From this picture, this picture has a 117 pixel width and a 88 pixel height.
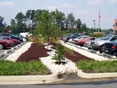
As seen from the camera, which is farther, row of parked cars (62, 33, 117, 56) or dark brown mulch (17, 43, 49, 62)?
row of parked cars (62, 33, 117, 56)

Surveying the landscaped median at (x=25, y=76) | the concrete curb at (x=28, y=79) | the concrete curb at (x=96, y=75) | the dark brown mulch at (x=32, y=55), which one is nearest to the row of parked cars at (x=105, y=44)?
the dark brown mulch at (x=32, y=55)

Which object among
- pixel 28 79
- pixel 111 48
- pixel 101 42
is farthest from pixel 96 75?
pixel 101 42

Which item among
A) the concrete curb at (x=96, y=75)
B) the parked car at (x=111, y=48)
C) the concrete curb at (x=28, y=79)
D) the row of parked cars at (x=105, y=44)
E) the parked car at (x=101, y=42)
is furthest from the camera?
the parked car at (x=101, y=42)

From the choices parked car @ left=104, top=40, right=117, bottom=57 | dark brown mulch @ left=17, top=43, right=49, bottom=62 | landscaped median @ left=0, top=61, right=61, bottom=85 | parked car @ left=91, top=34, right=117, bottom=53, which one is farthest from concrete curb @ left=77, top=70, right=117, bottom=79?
parked car @ left=91, top=34, right=117, bottom=53

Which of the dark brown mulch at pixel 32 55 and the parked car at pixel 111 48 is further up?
the parked car at pixel 111 48

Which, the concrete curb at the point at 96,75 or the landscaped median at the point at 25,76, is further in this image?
the concrete curb at the point at 96,75

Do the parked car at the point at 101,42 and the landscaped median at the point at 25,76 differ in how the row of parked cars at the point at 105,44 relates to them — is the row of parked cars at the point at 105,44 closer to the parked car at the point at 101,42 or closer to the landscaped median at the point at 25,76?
the parked car at the point at 101,42

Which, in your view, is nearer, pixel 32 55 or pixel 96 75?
pixel 96 75

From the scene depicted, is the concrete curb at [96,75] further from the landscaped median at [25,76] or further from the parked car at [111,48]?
the parked car at [111,48]

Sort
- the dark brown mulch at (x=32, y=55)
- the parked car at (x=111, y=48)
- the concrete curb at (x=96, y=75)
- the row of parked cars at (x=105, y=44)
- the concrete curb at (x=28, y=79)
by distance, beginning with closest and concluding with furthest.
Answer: the concrete curb at (x=28, y=79) < the concrete curb at (x=96, y=75) < the dark brown mulch at (x=32, y=55) < the parked car at (x=111, y=48) < the row of parked cars at (x=105, y=44)

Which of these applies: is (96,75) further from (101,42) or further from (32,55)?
(101,42)

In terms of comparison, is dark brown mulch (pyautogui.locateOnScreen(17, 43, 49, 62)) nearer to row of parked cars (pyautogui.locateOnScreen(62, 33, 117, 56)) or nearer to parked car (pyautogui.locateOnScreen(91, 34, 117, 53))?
row of parked cars (pyautogui.locateOnScreen(62, 33, 117, 56))

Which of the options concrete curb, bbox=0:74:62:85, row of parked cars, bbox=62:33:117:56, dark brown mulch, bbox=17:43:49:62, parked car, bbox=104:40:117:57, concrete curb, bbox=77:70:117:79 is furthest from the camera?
row of parked cars, bbox=62:33:117:56

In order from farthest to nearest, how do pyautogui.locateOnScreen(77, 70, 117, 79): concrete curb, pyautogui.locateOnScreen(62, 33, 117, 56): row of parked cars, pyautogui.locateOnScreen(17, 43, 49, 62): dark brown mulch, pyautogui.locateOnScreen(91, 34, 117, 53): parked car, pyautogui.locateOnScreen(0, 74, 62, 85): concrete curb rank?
1. pyautogui.locateOnScreen(91, 34, 117, 53): parked car
2. pyautogui.locateOnScreen(62, 33, 117, 56): row of parked cars
3. pyautogui.locateOnScreen(17, 43, 49, 62): dark brown mulch
4. pyautogui.locateOnScreen(77, 70, 117, 79): concrete curb
5. pyautogui.locateOnScreen(0, 74, 62, 85): concrete curb
